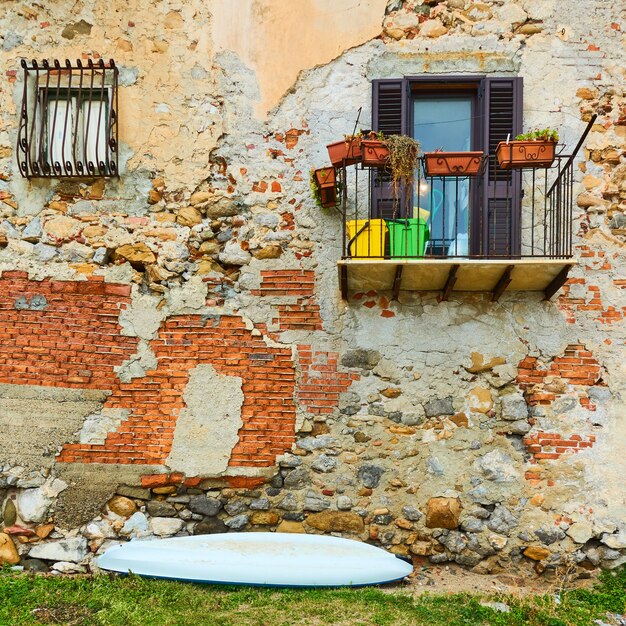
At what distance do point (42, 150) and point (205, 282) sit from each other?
6.48 feet

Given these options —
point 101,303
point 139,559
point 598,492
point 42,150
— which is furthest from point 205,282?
point 598,492

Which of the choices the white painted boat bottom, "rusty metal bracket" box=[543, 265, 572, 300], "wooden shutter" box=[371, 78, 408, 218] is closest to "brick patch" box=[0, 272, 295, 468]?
the white painted boat bottom

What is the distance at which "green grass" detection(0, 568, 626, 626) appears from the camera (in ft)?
15.4

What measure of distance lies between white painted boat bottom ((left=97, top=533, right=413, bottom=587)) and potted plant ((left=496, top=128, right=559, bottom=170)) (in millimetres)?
3383

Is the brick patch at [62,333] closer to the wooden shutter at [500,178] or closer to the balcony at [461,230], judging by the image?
the balcony at [461,230]

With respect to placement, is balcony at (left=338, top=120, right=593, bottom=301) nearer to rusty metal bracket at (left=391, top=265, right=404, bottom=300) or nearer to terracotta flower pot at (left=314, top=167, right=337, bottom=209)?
rusty metal bracket at (left=391, top=265, right=404, bottom=300)

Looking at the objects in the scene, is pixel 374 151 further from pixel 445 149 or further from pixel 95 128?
pixel 95 128

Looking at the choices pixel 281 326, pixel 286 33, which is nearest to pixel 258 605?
pixel 281 326

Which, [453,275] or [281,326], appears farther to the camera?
[281,326]

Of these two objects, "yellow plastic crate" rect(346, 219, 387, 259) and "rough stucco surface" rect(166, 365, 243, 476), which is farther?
"rough stucco surface" rect(166, 365, 243, 476)

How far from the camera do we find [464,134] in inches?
243

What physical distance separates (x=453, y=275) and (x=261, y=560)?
9.21 feet

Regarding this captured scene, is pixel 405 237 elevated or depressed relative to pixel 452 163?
depressed

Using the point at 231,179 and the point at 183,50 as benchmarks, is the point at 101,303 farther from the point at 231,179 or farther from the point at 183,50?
the point at 183,50
